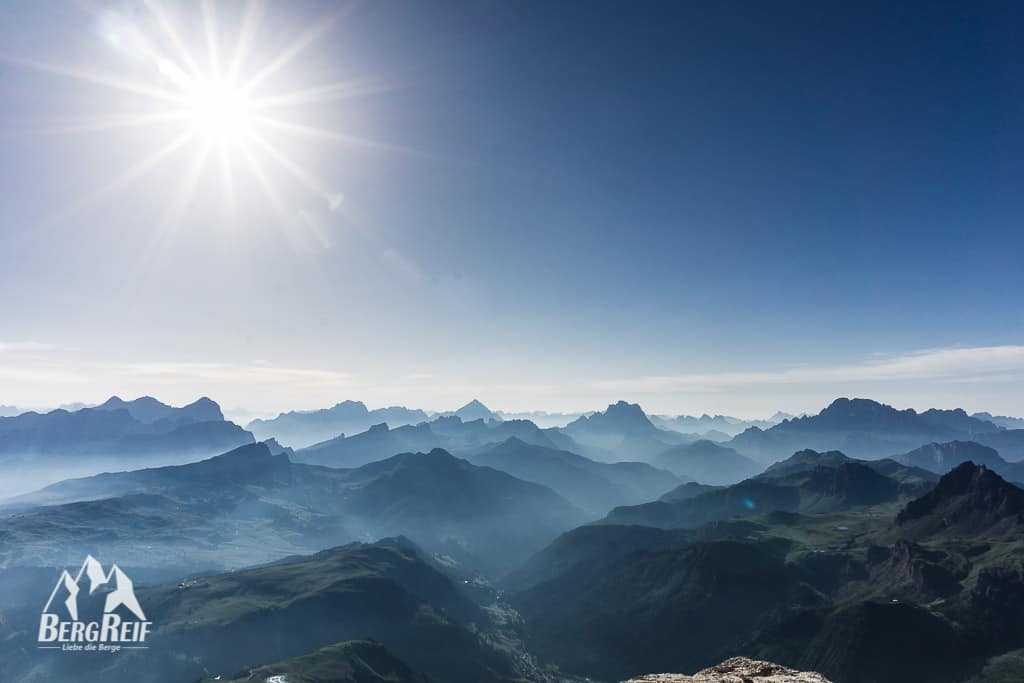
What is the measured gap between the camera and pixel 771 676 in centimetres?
2581

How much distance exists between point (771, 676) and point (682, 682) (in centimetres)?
461

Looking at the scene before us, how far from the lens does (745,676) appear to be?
26.3 m

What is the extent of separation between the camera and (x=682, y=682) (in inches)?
1045

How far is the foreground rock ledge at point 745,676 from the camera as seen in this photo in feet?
80.9

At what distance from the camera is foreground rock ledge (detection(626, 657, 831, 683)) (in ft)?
80.9
